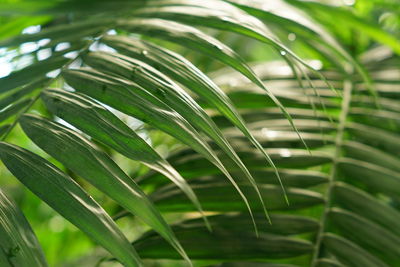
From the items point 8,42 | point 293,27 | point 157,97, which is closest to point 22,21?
point 8,42

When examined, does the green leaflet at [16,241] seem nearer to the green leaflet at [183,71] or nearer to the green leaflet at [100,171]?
the green leaflet at [100,171]

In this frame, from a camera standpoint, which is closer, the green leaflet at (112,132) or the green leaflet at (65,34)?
the green leaflet at (112,132)

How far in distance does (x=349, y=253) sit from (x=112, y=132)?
0.29m

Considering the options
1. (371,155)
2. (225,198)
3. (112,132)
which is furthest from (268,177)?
(112,132)

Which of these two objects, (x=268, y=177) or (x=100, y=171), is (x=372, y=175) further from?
(x=100, y=171)

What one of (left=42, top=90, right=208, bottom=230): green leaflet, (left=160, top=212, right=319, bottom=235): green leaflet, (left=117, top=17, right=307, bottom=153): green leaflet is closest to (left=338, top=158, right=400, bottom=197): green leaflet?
(left=160, top=212, right=319, bottom=235): green leaflet

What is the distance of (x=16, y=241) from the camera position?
1.09ft

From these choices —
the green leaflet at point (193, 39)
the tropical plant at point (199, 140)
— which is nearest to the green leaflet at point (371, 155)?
the tropical plant at point (199, 140)

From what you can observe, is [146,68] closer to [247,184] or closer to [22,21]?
[247,184]

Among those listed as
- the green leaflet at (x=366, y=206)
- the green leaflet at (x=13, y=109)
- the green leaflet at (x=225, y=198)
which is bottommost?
the green leaflet at (x=13, y=109)

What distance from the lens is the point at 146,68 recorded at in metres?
0.48

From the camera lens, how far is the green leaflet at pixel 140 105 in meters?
0.40

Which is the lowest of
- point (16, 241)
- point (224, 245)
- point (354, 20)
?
point (16, 241)

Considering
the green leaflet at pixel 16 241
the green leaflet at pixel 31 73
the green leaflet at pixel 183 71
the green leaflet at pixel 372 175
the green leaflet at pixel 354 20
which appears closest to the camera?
the green leaflet at pixel 16 241
